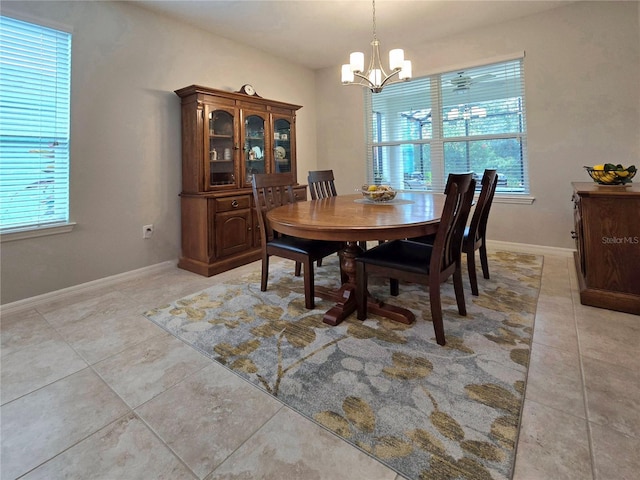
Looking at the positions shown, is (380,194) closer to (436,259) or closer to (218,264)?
(436,259)

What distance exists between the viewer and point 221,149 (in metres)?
3.41

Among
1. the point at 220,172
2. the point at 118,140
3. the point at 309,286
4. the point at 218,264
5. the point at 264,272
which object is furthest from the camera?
the point at 220,172

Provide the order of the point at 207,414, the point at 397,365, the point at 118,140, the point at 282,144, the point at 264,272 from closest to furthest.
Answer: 1. the point at 207,414
2. the point at 397,365
3. the point at 264,272
4. the point at 118,140
5. the point at 282,144

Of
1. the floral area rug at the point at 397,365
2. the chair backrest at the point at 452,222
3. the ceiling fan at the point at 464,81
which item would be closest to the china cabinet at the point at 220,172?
the floral area rug at the point at 397,365

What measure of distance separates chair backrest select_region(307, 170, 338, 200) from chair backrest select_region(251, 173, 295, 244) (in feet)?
1.25

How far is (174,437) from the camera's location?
3.97ft

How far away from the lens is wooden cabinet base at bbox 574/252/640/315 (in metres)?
2.06

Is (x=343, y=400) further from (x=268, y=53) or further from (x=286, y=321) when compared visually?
(x=268, y=53)

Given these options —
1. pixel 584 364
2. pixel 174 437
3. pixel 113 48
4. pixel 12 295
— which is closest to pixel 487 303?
pixel 584 364

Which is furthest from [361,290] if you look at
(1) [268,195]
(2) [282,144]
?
(2) [282,144]

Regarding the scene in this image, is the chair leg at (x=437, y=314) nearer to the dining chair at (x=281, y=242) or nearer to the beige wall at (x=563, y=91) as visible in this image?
the dining chair at (x=281, y=242)

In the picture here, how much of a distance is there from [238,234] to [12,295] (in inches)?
72.0

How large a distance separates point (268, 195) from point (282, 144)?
167 centimetres

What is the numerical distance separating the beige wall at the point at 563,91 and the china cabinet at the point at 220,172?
2249 mm
